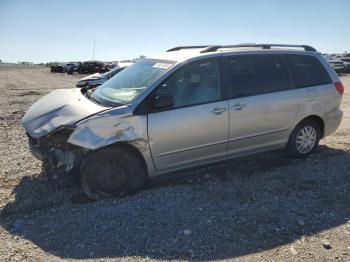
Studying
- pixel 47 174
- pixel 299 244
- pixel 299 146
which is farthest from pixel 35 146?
pixel 299 146

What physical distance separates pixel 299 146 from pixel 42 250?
4298mm

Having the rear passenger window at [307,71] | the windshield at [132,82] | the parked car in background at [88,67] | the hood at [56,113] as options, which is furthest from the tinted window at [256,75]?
the parked car in background at [88,67]

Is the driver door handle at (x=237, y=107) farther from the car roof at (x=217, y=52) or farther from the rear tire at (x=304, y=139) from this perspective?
the rear tire at (x=304, y=139)

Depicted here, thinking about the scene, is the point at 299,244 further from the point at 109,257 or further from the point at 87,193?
the point at 87,193

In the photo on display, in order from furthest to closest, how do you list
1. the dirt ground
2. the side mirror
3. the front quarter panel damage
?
the side mirror → the front quarter panel damage → the dirt ground

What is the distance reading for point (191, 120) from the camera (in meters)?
5.41

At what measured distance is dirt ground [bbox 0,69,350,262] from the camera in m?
4.02

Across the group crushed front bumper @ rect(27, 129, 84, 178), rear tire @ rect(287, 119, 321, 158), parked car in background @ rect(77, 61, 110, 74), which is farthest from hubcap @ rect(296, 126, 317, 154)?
parked car in background @ rect(77, 61, 110, 74)

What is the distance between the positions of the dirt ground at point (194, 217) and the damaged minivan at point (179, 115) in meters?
0.36

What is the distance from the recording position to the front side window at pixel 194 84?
17.7ft

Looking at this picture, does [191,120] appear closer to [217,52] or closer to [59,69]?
[217,52]

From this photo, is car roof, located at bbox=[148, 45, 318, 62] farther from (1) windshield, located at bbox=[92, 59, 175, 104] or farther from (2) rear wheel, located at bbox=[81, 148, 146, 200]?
(2) rear wheel, located at bbox=[81, 148, 146, 200]

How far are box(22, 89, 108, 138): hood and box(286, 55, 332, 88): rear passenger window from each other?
310 cm

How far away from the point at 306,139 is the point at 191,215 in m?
2.95
